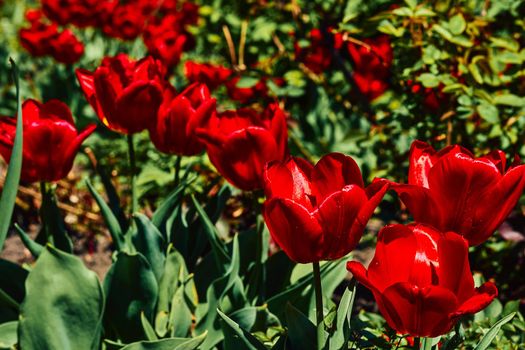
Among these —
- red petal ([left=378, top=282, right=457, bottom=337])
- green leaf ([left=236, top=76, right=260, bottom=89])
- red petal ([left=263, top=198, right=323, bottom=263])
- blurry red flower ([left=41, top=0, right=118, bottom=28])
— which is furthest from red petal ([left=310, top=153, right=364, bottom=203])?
blurry red flower ([left=41, top=0, right=118, bottom=28])

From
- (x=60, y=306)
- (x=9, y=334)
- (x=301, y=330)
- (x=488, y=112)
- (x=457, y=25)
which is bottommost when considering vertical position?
(x=9, y=334)

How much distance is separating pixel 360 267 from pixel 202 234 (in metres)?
1.03

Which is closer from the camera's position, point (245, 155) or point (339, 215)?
point (339, 215)

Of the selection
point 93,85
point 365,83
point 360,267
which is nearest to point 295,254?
point 360,267

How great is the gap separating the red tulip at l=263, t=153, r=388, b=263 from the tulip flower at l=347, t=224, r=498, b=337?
68mm

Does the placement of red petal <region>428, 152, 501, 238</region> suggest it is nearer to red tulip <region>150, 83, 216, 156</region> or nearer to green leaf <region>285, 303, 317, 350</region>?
green leaf <region>285, 303, 317, 350</region>

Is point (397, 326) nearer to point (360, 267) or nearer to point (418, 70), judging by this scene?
point (360, 267)

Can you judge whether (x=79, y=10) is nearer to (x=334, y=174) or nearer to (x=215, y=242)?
(x=215, y=242)

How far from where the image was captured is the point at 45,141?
5.03 ft

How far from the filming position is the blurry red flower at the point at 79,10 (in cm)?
385

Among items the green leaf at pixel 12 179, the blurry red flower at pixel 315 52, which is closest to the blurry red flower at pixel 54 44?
the blurry red flower at pixel 315 52

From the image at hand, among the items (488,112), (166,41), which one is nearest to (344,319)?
(488,112)

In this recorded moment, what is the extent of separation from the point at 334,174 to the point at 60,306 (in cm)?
76

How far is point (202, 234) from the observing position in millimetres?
1961
